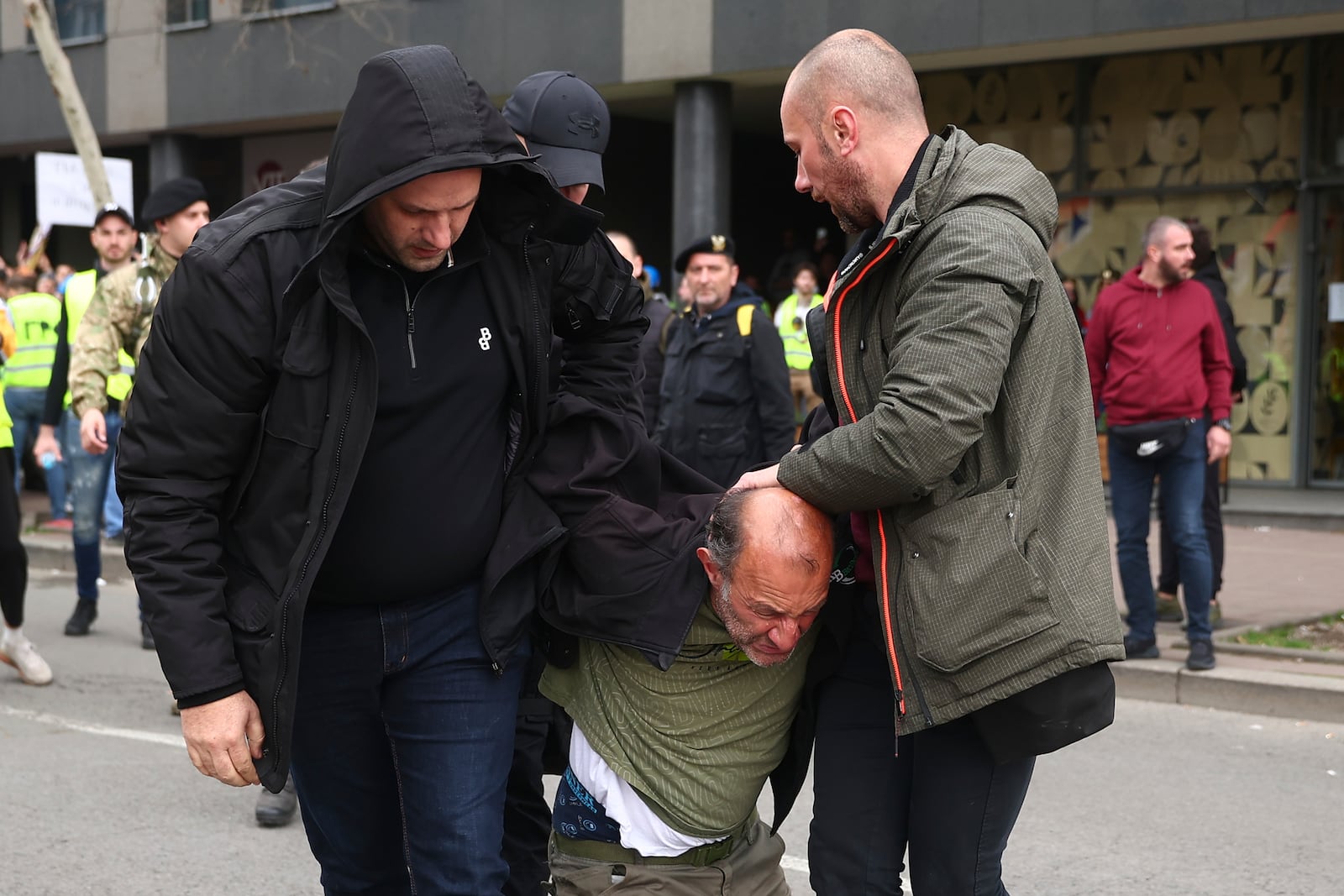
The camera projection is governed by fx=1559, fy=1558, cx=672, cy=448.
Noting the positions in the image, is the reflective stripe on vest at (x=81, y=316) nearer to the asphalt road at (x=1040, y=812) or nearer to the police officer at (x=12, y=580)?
the police officer at (x=12, y=580)

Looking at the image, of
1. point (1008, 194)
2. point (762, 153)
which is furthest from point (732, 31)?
point (1008, 194)

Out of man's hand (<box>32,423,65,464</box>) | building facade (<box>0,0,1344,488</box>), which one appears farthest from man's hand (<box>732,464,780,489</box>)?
building facade (<box>0,0,1344,488</box>)

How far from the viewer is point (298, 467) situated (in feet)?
8.75

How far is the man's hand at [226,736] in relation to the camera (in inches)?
104

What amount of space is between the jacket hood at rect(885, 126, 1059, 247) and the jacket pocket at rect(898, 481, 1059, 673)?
18.8 inches

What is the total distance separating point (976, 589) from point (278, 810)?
3.25 meters

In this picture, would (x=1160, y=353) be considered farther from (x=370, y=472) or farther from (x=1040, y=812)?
(x=370, y=472)

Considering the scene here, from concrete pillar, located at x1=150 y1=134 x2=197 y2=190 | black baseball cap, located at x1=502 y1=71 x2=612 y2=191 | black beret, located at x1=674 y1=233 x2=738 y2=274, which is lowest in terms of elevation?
black beret, located at x1=674 y1=233 x2=738 y2=274

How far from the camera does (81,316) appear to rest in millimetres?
7633

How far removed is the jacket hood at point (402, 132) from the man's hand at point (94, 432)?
462 centimetres

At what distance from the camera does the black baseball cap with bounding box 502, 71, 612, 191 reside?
3762 mm

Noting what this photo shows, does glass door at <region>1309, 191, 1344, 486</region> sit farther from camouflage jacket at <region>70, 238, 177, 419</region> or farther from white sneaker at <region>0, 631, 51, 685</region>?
white sneaker at <region>0, 631, 51, 685</region>

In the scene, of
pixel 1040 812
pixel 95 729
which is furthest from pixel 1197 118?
pixel 95 729

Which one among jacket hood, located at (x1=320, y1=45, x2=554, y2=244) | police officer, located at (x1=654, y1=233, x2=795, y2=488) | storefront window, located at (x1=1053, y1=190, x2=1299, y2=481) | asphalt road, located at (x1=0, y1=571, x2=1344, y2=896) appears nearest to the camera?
jacket hood, located at (x1=320, y1=45, x2=554, y2=244)
